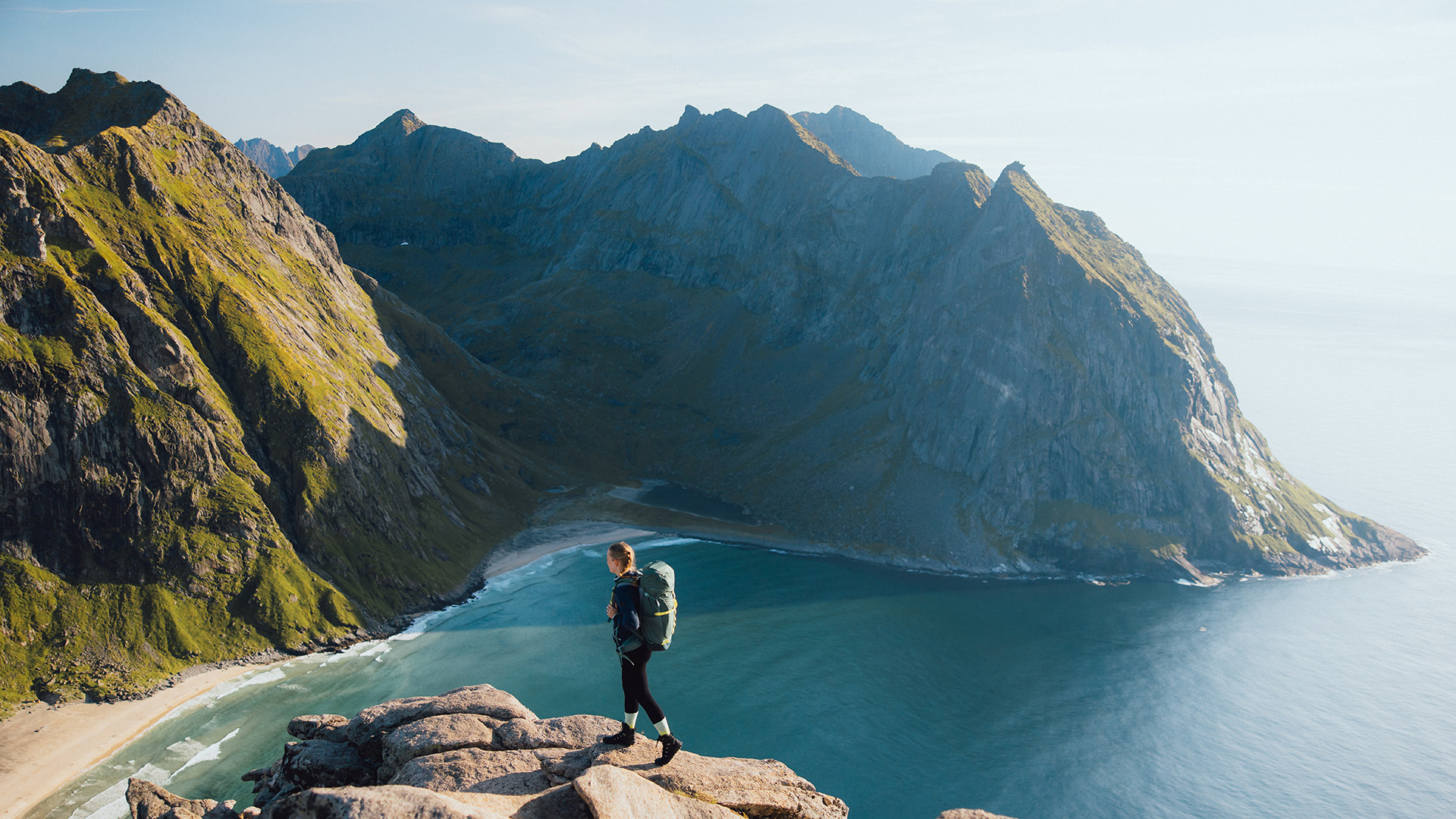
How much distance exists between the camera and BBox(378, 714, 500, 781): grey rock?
62.1ft

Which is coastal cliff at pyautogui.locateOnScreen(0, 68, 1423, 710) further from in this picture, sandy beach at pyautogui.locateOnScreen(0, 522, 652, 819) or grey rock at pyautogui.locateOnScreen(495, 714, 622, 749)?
grey rock at pyautogui.locateOnScreen(495, 714, 622, 749)

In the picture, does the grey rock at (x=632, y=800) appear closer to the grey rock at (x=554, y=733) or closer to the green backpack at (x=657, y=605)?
the green backpack at (x=657, y=605)

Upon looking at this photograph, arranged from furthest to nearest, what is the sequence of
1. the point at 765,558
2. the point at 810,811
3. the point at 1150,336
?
the point at 1150,336 → the point at 765,558 → the point at 810,811

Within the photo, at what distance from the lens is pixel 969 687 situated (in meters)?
90.9

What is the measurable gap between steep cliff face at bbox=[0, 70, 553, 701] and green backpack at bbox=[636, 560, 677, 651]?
87297 mm

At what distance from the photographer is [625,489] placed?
15900 cm

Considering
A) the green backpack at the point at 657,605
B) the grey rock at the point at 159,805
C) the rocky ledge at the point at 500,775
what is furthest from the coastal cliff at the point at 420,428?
the green backpack at the point at 657,605

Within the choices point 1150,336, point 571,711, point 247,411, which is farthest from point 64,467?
point 1150,336

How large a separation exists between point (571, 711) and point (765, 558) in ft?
199

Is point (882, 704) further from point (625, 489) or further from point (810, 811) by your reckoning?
point (625, 489)

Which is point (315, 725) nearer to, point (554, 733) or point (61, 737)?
point (554, 733)

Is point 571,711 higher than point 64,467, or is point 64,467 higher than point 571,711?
point 64,467

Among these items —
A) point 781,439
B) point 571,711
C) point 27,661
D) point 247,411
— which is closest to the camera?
point 27,661

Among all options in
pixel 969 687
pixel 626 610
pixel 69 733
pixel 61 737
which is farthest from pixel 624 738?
pixel 969 687
